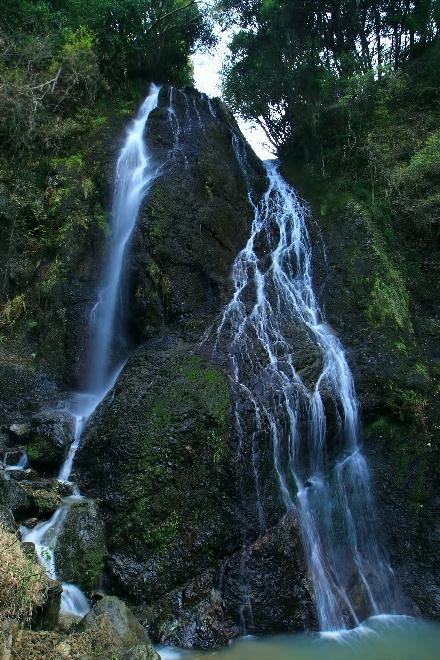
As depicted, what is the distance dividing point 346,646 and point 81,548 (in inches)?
145

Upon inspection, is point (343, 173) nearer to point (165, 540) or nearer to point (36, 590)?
point (165, 540)

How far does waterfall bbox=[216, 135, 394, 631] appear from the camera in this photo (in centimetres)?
741

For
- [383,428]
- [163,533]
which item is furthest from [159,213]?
[163,533]

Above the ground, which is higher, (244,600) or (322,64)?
(322,64)

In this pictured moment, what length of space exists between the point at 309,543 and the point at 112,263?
7.22 m

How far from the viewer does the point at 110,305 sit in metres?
11.0

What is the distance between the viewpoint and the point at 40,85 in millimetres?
13430

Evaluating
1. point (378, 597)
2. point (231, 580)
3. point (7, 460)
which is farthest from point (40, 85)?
point (378, 597)

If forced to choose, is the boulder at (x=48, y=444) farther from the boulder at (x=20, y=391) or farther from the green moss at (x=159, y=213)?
the green moss at (x=159, y=213)

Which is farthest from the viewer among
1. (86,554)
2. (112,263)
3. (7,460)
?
(112,263)

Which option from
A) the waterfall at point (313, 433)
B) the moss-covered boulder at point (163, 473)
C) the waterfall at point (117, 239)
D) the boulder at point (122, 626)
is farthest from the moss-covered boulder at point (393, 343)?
the waterfall at point (117, 239)

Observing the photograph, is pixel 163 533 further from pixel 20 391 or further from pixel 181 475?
pixel 20 391

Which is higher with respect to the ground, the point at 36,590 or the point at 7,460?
the point at 7,460

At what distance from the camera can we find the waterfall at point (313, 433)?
292 inches
